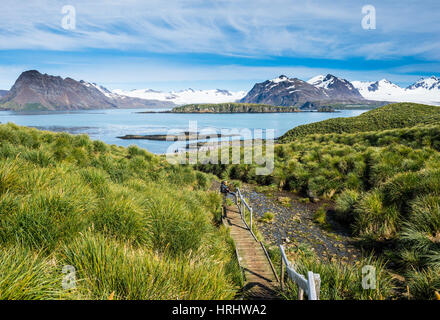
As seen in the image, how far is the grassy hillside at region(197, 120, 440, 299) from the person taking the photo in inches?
307

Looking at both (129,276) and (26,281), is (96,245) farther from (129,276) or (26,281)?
(26,281)

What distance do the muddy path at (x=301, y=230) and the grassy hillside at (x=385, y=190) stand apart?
0.86 m

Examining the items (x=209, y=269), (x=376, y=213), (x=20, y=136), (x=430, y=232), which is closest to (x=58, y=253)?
(x=209, y=269)

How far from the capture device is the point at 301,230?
13.3m

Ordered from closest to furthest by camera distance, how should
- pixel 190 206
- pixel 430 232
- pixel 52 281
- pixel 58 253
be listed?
pixel 52 281 → pixel 58 253 → pixel 430 232 → pixel 190 206

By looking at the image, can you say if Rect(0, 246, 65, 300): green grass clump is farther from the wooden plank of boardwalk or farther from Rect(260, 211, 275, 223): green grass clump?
Rect(260, 211, 275, 223): green grass clump

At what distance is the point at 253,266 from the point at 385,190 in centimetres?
939

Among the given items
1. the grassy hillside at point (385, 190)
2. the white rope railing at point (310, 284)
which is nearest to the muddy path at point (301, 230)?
the grassy hillside at point (385, 190)

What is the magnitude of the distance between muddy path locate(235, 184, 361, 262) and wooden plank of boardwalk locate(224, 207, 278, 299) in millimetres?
1994

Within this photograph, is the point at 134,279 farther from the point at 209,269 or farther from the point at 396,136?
the point at 396,136

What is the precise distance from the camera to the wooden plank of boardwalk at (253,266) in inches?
253
